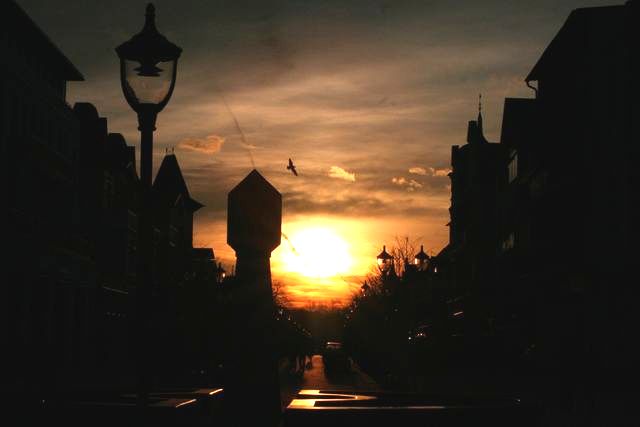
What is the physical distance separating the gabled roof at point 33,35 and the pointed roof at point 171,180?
35.9 m

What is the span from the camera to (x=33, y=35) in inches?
1805

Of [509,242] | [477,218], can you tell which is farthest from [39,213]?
[477,218]

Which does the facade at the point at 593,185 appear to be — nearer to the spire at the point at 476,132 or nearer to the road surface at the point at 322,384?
the road surface at the point at 322,384

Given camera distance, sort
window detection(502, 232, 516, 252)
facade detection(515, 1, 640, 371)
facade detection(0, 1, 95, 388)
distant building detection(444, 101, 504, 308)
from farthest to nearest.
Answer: distant building detection(444, 101, 504, 308)
window detection(502, 232, 516, 252)
facade detection(0, 1, 95, 388)
facade detection(515, 1, 640, 371)

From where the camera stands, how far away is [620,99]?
40.2 meters

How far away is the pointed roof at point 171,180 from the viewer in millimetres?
90500

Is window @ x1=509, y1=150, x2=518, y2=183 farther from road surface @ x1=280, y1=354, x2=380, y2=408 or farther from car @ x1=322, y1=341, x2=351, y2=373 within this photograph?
car @ x1=322, y1=341, x2=351, y2=373

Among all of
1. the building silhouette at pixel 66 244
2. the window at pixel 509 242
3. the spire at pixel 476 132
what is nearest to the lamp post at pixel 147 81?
the building silhouette at pixel 66 244

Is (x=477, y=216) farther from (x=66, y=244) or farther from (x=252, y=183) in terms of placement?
(x=252, y=183)

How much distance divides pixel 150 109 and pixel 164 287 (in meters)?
44.3

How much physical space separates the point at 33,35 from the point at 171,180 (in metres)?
48.5

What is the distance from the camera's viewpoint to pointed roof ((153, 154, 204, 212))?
90.5m

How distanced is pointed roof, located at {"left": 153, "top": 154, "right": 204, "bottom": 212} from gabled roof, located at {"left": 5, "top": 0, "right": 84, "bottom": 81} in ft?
118

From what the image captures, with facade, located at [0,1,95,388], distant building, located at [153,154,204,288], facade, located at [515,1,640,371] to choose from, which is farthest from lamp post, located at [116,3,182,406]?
distant building, located at [153,154,204,288]
